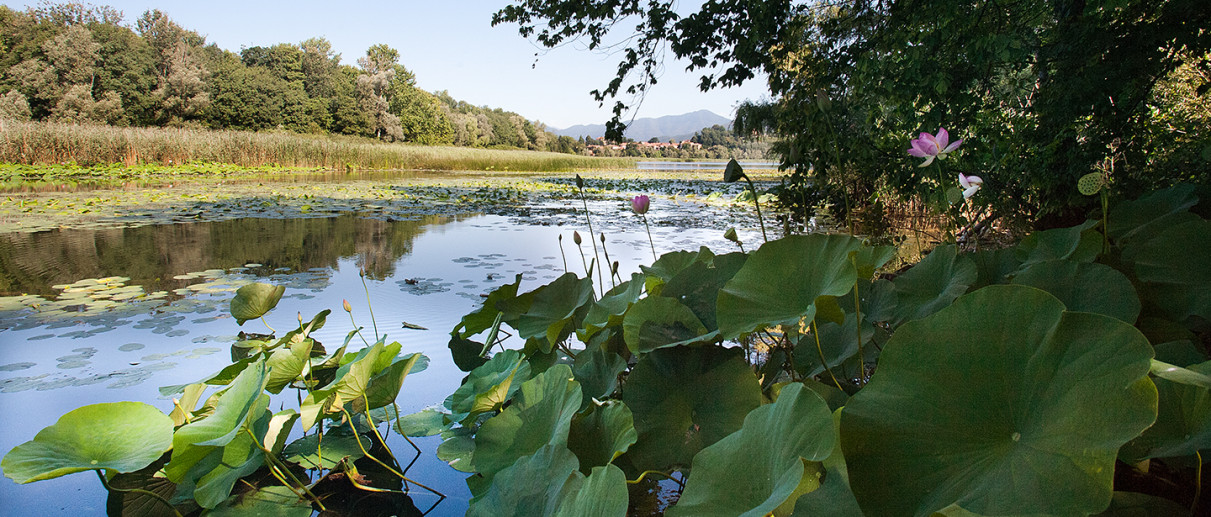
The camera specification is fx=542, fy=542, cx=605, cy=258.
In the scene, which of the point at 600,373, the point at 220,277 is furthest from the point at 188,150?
the point at 600,373

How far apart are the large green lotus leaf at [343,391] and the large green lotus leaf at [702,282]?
45 cm

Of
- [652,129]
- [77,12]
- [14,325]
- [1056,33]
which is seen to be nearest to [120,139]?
[14,325]

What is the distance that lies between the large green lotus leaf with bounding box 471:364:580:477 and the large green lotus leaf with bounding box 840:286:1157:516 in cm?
38

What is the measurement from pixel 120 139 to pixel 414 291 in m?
11.7

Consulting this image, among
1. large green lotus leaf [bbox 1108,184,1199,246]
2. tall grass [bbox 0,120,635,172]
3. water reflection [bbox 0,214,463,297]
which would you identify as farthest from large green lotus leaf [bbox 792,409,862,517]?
tall grass [bbox 0,120,635,172]

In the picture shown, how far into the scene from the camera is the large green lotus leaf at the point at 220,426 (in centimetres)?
70

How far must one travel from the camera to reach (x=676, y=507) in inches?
17.1

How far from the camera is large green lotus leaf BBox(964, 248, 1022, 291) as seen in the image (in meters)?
0.80

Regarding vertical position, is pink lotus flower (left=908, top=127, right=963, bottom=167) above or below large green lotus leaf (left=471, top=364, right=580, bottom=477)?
above

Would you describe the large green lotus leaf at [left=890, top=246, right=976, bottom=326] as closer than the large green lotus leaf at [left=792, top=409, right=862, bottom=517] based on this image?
No

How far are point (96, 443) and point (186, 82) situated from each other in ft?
92.4

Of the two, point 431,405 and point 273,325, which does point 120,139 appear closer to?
point 273,325

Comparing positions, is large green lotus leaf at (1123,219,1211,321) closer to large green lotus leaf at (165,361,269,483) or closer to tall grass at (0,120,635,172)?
large green lotus leaf at (165,361,269,483)

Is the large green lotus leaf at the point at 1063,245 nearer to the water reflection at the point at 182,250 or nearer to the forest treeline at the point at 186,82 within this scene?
the water reflection at the point at 182,250
